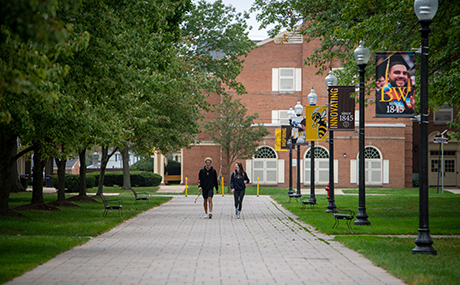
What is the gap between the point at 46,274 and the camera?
7.76 m

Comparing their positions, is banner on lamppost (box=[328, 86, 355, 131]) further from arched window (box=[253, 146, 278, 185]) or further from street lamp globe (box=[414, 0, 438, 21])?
arched window (box=[253, 146, 278, 185])

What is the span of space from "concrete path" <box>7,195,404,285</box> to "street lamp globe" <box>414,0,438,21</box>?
4.34 m

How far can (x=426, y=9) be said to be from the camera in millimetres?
10242

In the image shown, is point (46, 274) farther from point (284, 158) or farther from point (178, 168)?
point (178, 168)

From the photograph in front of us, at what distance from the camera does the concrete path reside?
7.52 m

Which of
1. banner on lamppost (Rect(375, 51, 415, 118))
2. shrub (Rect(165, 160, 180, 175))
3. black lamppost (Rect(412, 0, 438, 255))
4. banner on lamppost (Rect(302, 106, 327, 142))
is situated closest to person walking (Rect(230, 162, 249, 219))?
banner on lamppost (Rect(302, 106, 327, 142))

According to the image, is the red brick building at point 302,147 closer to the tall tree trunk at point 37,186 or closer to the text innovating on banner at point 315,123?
the text innovating on banner at point 315,123

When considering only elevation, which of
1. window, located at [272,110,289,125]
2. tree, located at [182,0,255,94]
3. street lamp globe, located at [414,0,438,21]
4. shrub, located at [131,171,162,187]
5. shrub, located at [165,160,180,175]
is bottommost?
shrub, located at [131,171,162,187]

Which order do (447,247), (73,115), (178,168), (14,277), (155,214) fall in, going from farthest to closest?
(178,168) → (155,214) → (73,115) → (447,247) → (14,277)

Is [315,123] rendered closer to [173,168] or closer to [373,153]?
[373,153]

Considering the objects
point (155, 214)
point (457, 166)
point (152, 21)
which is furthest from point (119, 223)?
point (457, 166)

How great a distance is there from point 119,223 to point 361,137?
23.1 feet

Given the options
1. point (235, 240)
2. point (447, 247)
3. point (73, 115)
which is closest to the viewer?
point (447, 247)

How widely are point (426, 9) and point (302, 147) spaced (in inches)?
1488
